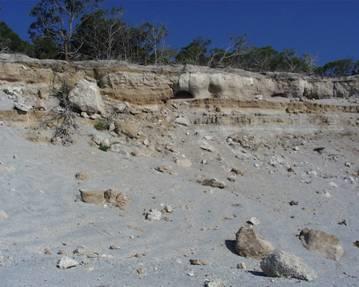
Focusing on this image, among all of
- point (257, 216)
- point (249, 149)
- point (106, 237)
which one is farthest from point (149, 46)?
point (106, 237)

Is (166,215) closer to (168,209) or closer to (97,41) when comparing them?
(168,209)

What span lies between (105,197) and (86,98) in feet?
13.6

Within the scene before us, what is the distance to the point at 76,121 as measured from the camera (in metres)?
10.1

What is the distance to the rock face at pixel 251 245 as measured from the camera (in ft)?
18.5

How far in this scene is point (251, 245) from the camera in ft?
18.7

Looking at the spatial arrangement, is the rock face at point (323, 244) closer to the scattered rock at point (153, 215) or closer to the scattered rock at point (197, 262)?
the scattered rock at point (197, 262)

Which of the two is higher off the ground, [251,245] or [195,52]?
[195,52]

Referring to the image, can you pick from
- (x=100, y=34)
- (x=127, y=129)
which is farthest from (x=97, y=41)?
(x=127, y=129)

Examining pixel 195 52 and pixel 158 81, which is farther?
pixel 195 52

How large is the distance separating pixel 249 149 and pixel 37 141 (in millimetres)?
5301

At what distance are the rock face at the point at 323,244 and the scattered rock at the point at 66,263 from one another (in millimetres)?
3329

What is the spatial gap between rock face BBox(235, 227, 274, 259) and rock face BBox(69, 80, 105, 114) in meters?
5.79

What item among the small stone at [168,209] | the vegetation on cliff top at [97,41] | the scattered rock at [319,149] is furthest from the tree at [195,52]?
the small stone at [168,209]

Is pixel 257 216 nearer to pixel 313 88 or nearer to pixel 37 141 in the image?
pixel 37 141
